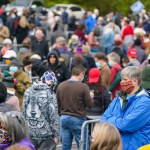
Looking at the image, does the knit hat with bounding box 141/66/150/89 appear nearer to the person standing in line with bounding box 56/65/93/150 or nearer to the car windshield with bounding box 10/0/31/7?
the person standing in line with bounding box 56/65/93/150

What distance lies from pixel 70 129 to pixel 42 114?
4.63 ft

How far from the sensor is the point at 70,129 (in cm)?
1117

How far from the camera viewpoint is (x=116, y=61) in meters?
15.9

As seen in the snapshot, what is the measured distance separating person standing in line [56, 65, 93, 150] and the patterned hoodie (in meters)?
1.25

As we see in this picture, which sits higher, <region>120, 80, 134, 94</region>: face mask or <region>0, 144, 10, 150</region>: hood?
<region>120, 80, 134, 94</region>: face mask

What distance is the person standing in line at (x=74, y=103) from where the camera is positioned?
1112 cm

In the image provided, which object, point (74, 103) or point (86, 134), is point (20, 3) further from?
point (86, 134)

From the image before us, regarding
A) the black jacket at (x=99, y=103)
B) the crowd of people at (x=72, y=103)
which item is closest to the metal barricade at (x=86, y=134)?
the crowd of people at (x=72, y=103)

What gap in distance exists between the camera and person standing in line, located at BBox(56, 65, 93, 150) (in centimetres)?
1112

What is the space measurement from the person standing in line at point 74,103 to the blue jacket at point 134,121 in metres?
2.90

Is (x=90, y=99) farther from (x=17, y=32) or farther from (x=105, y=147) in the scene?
(x=17, y=32)

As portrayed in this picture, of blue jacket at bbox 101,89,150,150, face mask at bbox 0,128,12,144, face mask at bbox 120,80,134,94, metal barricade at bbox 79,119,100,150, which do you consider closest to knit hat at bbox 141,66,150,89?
face mask at bbox 120,80,134,94

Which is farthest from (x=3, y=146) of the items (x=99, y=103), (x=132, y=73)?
(x=99, y=103)

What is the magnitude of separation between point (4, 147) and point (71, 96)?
4.13 meters
